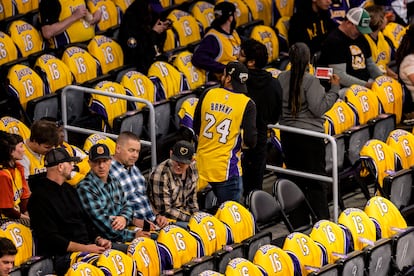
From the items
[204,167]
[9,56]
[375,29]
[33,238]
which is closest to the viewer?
[33,238]

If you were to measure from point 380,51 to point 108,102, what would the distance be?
311 cm

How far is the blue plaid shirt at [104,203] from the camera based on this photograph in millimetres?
9617

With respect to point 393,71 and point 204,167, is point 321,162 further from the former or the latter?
point 393,71

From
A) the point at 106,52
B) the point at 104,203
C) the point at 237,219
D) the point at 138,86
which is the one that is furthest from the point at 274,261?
the point at 106,52

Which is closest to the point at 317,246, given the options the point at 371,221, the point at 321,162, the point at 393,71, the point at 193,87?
the point at 371,221

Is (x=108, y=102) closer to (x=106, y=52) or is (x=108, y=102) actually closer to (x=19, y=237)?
(x=106, y=52)

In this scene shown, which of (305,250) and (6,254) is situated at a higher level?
(6,254)

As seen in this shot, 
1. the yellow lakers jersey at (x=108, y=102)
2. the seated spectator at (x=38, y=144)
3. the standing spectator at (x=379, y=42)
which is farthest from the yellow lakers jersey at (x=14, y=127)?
the standing spectator at (x=379, y=42)

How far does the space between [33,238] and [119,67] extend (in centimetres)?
361

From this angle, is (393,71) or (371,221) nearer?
(371,221)

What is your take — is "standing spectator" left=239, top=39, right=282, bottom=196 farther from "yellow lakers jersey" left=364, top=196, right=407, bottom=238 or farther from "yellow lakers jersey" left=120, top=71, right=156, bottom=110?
"yellow lakers jersey" left=120, top=71, right=156, bottom=110

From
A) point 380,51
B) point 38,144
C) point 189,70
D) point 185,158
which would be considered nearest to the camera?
point 185,158

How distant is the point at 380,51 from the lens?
45.0ft

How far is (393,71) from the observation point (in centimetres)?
1370
